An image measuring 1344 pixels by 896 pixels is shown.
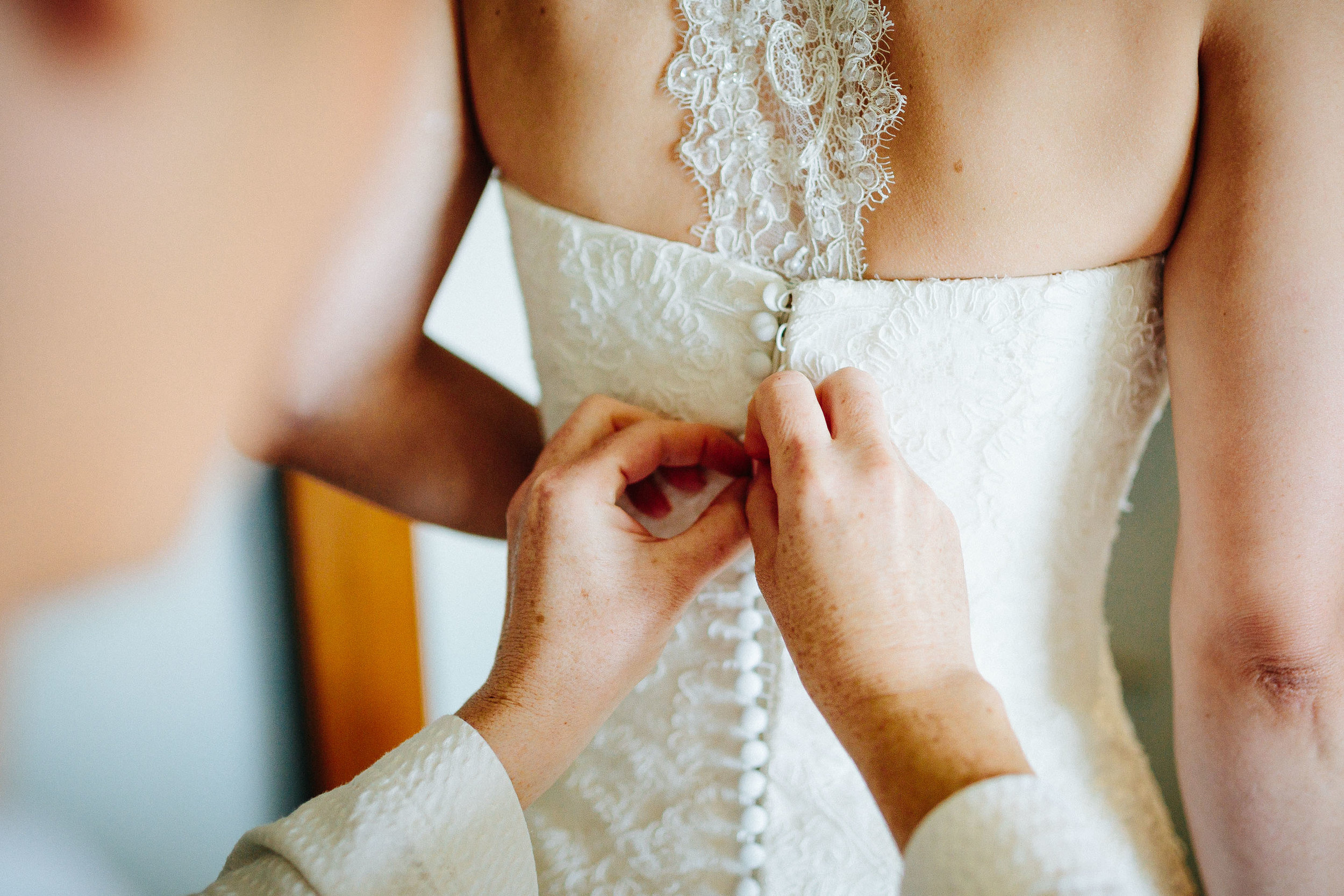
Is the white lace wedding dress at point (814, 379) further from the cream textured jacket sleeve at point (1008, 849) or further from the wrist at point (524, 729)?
the cream textured jacket sleeve at point (1008, 849)

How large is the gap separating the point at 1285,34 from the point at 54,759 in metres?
0.96

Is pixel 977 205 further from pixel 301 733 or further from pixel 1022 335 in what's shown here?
pixel 301 733

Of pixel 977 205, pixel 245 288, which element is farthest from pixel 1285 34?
pixel 245 288

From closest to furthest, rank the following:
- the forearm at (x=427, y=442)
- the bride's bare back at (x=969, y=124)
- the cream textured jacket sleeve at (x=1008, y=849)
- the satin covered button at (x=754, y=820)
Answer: the cream textured jacket sleeve at (x=1008, y=849), the bride's bare back at (x=969, y=124), the satin covered button at (x=754, y=820), the forearm at (x=427, y=442)

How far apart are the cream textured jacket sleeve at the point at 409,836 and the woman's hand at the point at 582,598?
3 cm

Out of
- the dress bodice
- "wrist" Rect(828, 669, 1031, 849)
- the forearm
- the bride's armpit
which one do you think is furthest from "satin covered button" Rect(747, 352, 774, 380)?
the forearm

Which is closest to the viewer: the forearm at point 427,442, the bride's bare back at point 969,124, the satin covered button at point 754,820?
the bride's bare back at point 969,124

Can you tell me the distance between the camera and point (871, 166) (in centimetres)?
54

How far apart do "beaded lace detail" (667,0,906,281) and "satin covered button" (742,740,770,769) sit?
1.22 ft

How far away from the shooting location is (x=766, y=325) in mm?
555

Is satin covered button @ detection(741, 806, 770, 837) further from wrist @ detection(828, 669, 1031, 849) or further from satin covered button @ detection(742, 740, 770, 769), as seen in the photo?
wrist @ detection(828, 669, 1031, 849)

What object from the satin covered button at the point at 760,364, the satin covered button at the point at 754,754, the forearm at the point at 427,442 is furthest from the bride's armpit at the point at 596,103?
the satin covered button at the point at 754,754

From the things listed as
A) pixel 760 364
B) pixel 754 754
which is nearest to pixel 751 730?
pixel 754 754

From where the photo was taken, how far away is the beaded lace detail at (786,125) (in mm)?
537
